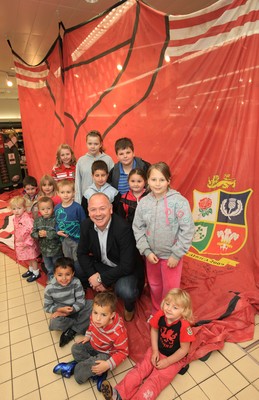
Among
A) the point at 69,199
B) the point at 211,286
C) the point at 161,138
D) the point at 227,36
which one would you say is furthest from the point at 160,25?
the point at 211,286

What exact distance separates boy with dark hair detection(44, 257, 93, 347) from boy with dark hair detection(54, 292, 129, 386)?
29 cm

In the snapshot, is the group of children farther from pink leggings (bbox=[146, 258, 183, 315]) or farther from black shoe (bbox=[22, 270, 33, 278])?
black shoe (bbox=[22, 270, 33, 278])

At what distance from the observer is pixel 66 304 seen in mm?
2111

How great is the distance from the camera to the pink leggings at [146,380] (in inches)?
60.5

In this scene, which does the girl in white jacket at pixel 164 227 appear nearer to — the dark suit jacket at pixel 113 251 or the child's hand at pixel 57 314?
the dark suit jacket at pixel 113 251

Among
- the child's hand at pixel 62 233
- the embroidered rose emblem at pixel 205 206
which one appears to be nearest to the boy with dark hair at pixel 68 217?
the child's hand at pixel 62 233

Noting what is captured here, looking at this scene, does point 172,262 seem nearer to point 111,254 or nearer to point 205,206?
point 111,254

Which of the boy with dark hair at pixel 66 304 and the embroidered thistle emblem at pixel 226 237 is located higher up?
the embroidered thistle emblem at pixel 226 237

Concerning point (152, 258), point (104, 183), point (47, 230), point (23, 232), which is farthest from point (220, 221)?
point (23, 232)

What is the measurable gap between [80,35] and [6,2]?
3.46 ft

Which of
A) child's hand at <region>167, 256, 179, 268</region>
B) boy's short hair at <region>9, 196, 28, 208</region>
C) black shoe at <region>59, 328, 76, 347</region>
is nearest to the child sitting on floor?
child's hand at <region>167, 256, 179, 268</region>

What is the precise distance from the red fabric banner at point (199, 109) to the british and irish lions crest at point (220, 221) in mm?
10

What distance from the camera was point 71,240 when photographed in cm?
252

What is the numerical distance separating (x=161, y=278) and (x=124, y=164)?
1.08 meters
